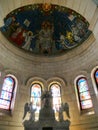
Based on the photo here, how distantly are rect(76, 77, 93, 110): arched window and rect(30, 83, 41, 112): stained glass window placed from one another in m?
2.60

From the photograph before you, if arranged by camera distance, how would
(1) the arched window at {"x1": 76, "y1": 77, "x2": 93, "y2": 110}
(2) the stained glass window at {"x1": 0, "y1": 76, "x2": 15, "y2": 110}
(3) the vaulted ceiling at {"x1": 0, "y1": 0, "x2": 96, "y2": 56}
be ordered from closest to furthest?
(2) the stained glass window at {"x1": 0, "y1": 76, "x2": 15, "y2": 110}, (1) the arched window at {"x1": 76, "y1": 77, "x2": 93, "y2": 110}, (3) the vaulted ceiling at {"x1": 0, "y1": 0, "x2": 96, "y2": 56}

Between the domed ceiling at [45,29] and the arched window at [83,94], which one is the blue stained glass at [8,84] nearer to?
the domed ceiling at [45,29]

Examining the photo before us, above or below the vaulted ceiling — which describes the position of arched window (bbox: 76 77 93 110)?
below

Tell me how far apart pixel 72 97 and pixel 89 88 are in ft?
4.03

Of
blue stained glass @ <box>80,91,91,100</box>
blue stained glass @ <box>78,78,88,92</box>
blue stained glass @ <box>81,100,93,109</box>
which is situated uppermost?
blue stained glass @ <box>78,78,88,92</box>

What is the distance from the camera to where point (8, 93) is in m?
9.91

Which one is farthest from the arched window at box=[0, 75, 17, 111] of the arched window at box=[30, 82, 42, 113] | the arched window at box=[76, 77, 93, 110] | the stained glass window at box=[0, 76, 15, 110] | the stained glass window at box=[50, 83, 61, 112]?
the arched window at box=[76, 77, 93, 110]

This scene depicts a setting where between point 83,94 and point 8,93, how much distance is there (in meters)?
4.74

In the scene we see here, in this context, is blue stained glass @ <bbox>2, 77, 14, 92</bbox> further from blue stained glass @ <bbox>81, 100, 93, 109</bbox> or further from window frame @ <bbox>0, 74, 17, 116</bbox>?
blue stained glass @ <bbox>81, 100, 93, 109</bbox>

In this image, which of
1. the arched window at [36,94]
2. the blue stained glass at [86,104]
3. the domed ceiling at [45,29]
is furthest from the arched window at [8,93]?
the blue stained glass at [86,104]

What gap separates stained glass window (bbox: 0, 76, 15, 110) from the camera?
31.0 ft

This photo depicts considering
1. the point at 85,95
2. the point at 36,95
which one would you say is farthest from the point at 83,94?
the point at 36,95

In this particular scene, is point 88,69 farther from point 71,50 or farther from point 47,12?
point 47,12

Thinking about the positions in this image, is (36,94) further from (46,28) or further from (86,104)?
(46,28)
